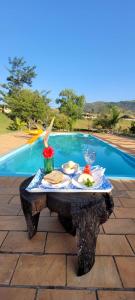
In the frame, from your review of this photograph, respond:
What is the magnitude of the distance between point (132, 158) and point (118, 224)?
5.20 metres

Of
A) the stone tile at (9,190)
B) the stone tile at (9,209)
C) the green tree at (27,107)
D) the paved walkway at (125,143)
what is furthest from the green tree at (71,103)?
the stone tile at (9,209)

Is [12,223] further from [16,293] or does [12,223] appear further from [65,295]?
[65,295]

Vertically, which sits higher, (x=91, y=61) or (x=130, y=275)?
(x=91, y=61)

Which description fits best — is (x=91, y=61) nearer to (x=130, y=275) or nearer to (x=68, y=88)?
(x=68, y=88)

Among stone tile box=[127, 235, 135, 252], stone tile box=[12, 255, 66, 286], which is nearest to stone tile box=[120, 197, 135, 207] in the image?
stone tile box=[127, 235, 135, 252]

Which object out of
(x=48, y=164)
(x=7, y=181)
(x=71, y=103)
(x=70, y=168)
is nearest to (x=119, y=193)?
(x=70, y=168)

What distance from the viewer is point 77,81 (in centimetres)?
2939

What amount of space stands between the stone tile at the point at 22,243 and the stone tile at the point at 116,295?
2.31 ft

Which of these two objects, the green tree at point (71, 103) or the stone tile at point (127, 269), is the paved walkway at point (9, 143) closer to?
the stone tile at point (127, 269)

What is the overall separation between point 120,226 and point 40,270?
1136 millimetres

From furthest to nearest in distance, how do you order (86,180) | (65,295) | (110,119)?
(110,119) → (86,180) → (65,295)

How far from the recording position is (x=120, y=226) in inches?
95.6

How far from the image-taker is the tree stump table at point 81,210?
1607mm

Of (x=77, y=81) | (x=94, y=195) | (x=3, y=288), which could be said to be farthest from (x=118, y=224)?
(x=77, y=81)
